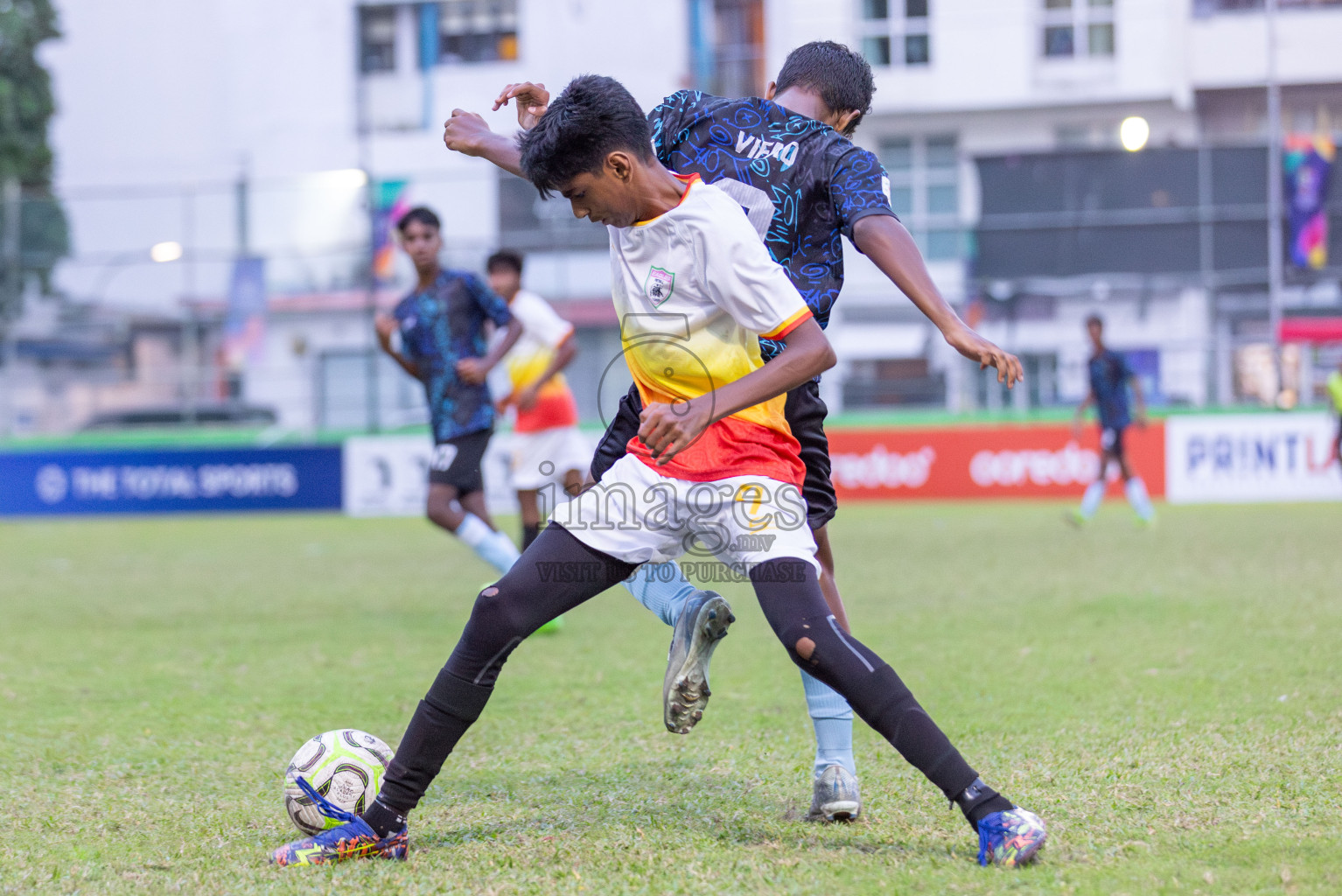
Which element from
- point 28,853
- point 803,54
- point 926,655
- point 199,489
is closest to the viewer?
point 28,853

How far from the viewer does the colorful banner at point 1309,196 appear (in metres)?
20.7

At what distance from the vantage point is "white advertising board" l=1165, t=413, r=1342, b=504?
17422 mm

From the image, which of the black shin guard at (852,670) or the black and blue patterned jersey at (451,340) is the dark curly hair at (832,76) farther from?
the black and blue patterned jersey at (451,340)

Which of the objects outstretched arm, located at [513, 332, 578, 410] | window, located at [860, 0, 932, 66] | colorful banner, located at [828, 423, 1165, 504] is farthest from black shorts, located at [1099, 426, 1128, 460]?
window, located at [860, 0, 932, 66]

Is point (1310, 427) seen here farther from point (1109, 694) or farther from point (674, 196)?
point (674, 196)

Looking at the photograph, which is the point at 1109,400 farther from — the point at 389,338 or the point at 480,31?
the point at 480,31

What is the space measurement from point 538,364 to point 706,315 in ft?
20.5

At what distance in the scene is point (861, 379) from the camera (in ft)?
63.3

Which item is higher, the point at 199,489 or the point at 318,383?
the point at 318,383

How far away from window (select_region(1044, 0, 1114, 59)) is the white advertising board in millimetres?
11592

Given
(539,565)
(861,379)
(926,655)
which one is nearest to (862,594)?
(926,655)

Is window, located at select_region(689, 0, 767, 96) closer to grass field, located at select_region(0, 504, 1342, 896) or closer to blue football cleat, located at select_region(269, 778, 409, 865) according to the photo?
grass field, located at select_region(0, 504, 1342, 896)

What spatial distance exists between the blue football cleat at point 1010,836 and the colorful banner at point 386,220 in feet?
59.8

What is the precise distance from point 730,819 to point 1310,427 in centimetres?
1622
